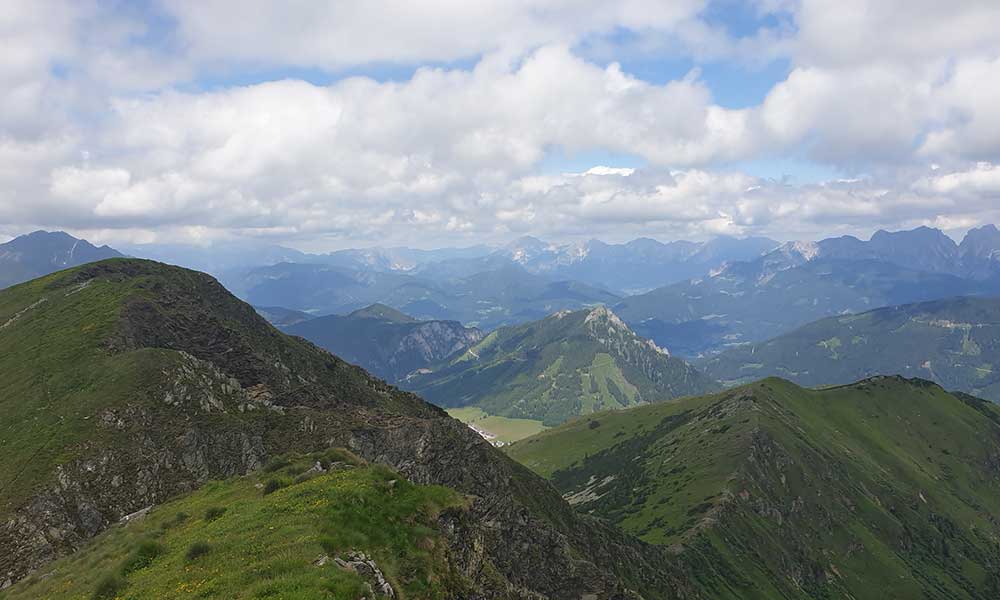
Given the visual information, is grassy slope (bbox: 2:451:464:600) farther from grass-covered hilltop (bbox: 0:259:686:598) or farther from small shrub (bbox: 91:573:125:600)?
grass-covered hilltop (bbox: 0:259:686:598)

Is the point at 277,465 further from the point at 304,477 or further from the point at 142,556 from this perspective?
the point at 142,556

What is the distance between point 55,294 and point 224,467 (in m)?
74.0

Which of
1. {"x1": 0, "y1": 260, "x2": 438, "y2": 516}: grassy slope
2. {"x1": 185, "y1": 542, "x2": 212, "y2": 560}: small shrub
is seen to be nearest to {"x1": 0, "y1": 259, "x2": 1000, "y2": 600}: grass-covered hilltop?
{"x1": 185, "y1": 542, "x2": 212, "y2": 560}: small shrub

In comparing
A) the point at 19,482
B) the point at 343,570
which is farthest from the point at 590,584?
the point at 19,482

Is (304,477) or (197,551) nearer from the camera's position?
(197,551)

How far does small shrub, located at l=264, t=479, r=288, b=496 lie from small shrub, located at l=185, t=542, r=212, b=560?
1260 centimetres

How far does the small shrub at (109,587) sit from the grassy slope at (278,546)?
2.4 inches

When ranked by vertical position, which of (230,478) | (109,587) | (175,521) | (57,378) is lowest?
(230,478)

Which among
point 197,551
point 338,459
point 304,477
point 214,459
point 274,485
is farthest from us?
point 214,459

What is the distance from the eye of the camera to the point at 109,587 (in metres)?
34.6

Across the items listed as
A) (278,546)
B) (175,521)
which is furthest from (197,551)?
(175,521)

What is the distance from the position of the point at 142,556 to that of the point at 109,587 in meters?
4.27

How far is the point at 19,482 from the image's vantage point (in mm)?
61875

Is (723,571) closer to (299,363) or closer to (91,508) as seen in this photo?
(299,363)
